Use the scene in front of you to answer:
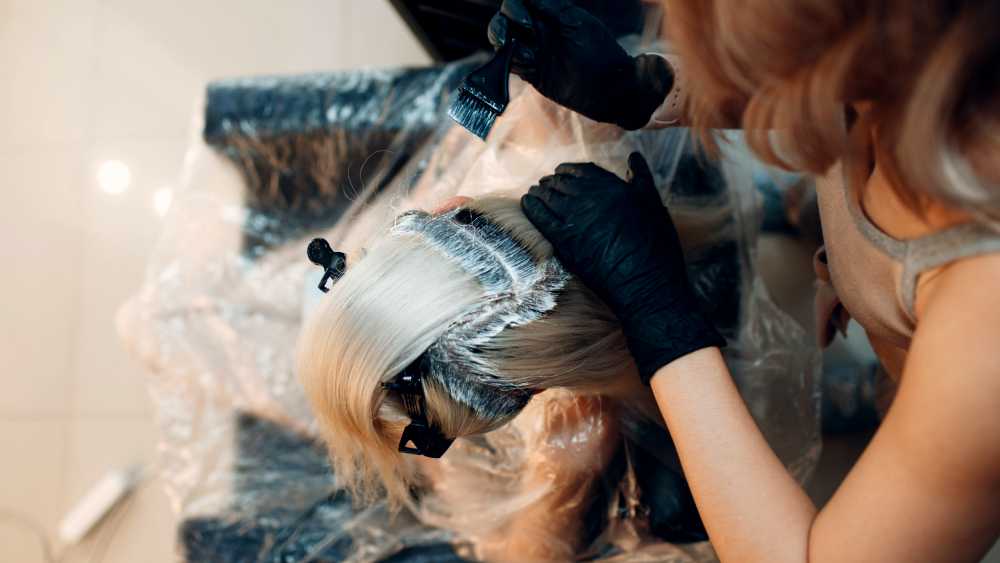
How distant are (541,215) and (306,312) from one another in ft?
1.55

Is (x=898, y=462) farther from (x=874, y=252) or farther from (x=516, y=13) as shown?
(x=516, y=13)

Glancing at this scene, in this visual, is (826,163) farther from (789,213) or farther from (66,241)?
(66,241)

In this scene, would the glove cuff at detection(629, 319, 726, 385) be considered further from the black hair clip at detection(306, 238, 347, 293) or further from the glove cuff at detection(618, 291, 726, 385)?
the black hair clip at detection(306, 238, 347, 293)

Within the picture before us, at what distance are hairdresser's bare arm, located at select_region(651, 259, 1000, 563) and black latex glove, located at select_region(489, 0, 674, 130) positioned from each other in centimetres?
31

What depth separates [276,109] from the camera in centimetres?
115

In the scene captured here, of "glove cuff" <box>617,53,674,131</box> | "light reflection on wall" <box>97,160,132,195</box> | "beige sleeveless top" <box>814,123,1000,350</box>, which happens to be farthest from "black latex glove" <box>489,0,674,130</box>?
"light reflection on wall" <box>97,160,132,195</box>

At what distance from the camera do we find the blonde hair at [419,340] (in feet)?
2.21

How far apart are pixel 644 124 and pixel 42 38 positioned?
1.77 metres

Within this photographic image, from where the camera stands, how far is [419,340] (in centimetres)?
67

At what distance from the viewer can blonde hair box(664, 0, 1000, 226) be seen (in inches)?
16.4

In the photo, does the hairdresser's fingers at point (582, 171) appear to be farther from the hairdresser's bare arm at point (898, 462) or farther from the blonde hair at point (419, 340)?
the hairdresser's bare arm at point (898, 462)

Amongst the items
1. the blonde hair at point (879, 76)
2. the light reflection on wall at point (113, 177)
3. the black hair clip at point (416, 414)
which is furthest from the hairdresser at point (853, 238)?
the light reflection on wall at point (113, 177)

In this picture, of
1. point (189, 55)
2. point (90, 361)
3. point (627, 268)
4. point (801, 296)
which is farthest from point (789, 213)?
point (90, 361)

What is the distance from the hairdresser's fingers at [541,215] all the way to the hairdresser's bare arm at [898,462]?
18 cm
